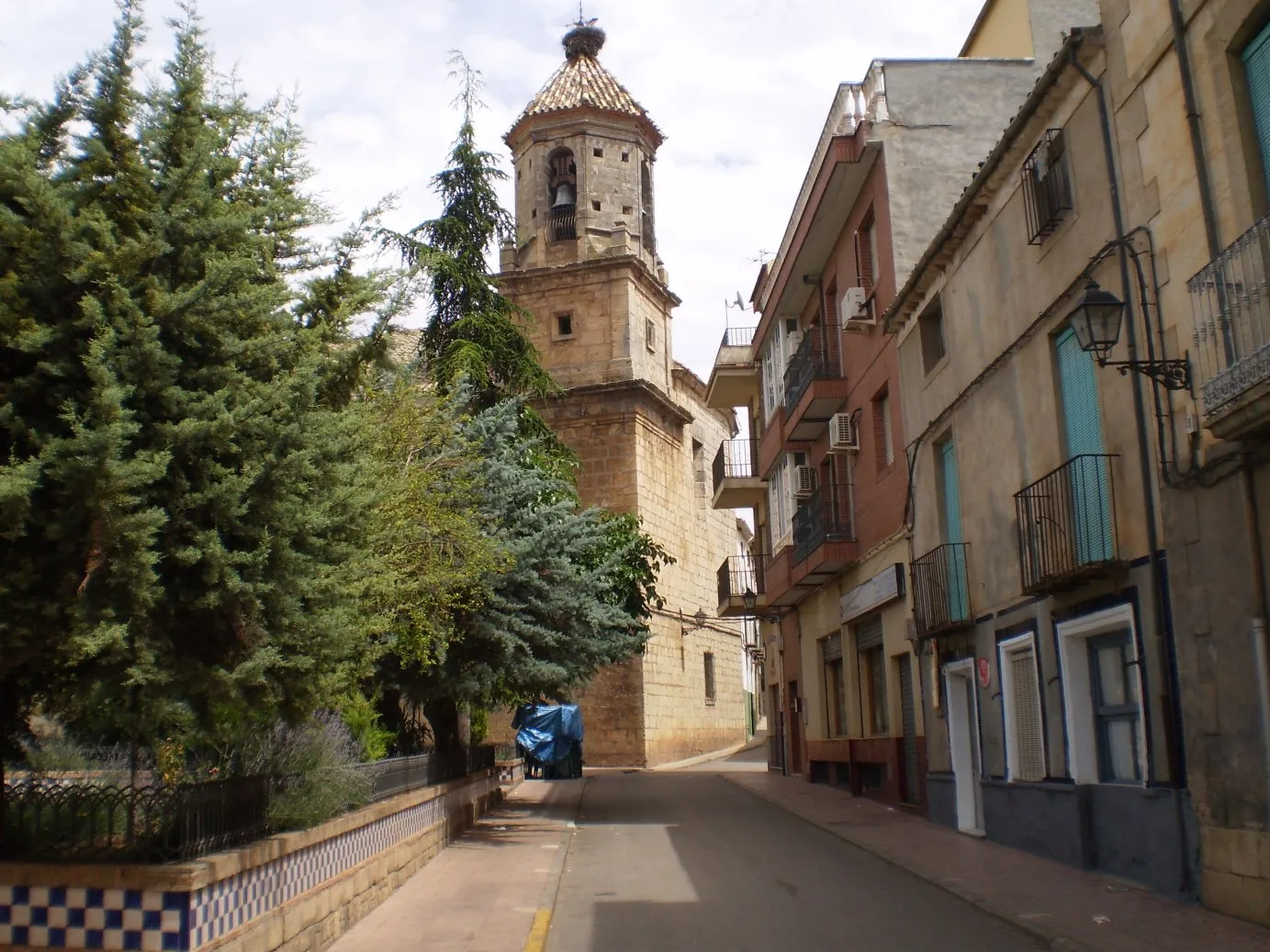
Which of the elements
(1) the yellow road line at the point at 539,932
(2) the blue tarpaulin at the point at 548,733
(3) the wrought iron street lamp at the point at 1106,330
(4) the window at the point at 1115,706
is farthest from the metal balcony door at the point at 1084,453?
(2) the blue tarpaulin at the point at 548,733

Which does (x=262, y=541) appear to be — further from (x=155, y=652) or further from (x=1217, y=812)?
(x=1217, y=812)

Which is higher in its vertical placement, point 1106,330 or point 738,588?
point 738,588

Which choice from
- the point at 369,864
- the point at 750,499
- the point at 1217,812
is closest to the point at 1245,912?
the point at 1217,812

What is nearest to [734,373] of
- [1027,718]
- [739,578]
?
[739,578]

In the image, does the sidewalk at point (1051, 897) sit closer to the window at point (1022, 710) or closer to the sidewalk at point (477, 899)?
the window at point (1022, 710)

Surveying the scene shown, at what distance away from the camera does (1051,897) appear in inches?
388

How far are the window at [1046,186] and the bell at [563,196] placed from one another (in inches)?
1088

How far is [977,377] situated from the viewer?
46.1 feet

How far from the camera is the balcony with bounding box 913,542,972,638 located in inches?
591

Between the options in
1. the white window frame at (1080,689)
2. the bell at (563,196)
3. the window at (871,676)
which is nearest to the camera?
the white window frame at (1080,689)

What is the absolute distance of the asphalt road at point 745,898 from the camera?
27.9 ft

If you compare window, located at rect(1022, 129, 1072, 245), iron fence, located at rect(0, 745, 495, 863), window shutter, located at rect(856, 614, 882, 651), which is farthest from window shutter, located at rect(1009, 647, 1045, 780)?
iron fence, located at rect(0, 745, 495, 863)

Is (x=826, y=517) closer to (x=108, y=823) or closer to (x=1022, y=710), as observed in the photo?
(x=1022, y=710)

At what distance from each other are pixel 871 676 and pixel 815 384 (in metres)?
5.14
